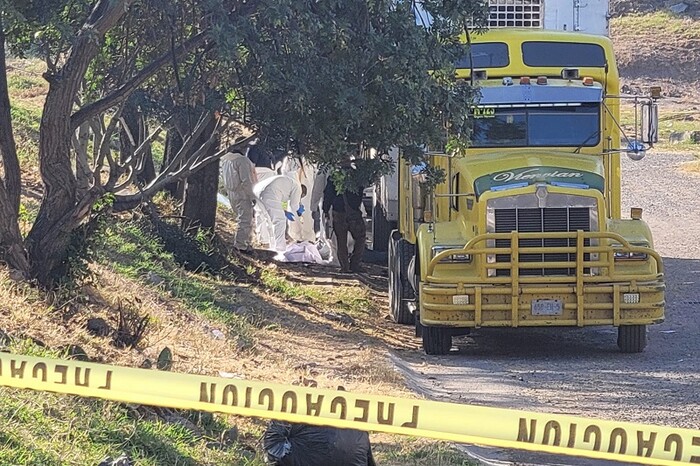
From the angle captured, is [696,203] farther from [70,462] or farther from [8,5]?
[70,462]

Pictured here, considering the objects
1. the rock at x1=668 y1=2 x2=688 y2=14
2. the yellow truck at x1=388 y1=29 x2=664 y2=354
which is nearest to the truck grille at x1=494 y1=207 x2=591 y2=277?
the yellow truck at x1=388 y1=29 x2=664 y2=354

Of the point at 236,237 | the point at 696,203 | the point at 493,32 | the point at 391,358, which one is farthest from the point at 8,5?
the point at 696,203

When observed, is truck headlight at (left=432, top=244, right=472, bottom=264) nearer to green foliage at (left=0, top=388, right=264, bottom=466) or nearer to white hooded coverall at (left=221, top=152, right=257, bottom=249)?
green foliage at (left=0, top=388, right=264, bottom=466)

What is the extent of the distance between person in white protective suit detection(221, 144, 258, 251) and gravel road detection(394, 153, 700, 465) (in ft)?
18.4

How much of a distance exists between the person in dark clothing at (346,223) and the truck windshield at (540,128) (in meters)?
4.71

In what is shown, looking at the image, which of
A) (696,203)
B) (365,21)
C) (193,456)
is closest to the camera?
(193,456)

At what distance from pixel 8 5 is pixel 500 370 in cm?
570

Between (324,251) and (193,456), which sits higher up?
(324,251)

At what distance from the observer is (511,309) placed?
449 inches

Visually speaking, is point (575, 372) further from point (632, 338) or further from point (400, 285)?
point (400, 285)

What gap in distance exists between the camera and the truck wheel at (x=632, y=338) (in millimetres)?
11773

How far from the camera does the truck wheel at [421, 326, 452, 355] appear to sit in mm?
12070

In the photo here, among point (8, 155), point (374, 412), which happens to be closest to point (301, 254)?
point (8, 155)

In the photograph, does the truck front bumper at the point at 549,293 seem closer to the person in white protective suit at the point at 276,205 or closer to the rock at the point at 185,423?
the rock at the point at 185,423
